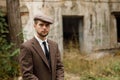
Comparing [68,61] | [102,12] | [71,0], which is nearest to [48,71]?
[68,61]

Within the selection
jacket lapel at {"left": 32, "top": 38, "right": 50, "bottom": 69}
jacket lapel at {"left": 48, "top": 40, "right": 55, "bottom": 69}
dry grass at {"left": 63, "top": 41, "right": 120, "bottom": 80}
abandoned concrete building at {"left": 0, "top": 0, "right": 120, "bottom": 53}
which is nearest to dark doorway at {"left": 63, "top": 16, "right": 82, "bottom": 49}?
abandoned concrete building at {"left": 0, "top": 0, "right": 120, "bottom": 53}

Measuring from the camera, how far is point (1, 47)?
25.8 ft

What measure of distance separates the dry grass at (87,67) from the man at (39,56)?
3007 mm

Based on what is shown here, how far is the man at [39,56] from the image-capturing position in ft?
12.6

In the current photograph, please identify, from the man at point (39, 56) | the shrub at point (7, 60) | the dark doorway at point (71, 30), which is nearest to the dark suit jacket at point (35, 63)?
the man at point (39, 56)

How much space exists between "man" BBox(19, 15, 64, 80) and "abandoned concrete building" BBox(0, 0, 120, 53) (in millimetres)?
4877

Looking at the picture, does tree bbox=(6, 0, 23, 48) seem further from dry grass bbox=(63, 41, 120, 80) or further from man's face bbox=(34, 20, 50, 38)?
man's face bbox=(34, 20, 50, 38)

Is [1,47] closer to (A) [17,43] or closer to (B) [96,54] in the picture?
(A) [17,43]

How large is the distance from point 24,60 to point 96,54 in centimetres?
629

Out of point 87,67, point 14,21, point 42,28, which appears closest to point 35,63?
point 42,28

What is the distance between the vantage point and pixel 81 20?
32.7 ft

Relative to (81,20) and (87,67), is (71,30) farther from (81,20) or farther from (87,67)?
(87,67)

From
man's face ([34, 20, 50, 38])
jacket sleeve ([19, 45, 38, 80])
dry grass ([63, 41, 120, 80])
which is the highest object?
man's face ([34, 20, 50, 38])

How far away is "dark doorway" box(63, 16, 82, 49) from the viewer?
10055mm
